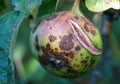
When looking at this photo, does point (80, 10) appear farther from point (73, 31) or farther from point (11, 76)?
point (11, 76)

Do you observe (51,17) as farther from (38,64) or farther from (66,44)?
(38,64)

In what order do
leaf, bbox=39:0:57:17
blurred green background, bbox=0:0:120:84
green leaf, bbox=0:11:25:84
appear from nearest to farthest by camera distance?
green leaf, bbox=0:11:25:84 → leaf, bbox=39:0:57:17 → blurred green background, bbox=0:0:120:84

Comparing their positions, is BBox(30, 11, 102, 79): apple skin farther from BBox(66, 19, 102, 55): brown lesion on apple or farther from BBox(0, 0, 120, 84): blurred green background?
BBox(0, 0, 120, 84): blurred green background

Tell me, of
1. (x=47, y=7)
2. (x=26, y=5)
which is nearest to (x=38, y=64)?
(x=47, y=7)

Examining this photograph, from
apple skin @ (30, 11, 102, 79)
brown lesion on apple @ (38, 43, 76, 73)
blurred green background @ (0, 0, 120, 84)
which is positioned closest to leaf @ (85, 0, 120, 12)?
apple skin @ (30, 11, 102, 79)

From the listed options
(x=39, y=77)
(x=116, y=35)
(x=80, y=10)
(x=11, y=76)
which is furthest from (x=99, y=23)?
(x=11, y=76)

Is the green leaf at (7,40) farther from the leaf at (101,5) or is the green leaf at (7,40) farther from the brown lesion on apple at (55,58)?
the leaf at (101,5)
